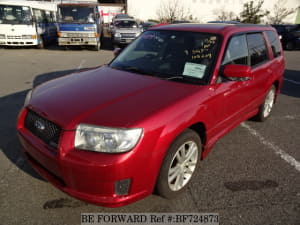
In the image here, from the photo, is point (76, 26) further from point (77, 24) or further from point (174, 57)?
point (174, 57)

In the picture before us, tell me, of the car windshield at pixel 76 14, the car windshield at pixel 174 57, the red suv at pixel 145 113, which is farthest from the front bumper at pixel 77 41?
the car windshield at pixel 174 57

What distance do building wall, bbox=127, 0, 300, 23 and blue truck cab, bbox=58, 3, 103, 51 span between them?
1178 inches

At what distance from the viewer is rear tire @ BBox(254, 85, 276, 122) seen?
4.16m

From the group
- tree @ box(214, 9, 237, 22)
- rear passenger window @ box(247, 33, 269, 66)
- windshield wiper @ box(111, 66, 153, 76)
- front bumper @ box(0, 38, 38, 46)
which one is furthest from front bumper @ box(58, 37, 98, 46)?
tree @ box(214, 9, 237, 22)

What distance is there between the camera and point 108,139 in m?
1.89

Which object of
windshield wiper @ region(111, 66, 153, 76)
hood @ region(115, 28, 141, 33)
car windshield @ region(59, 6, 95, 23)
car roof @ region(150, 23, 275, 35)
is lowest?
windshield wiper @ region(111, 66, 153, 76)

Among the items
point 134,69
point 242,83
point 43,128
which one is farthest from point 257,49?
point 43,128

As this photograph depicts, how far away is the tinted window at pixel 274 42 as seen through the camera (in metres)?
4.12

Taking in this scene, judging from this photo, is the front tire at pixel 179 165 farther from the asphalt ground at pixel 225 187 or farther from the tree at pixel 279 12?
the tree at pixel 279 12

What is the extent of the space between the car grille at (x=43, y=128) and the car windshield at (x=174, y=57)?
1.29 meters

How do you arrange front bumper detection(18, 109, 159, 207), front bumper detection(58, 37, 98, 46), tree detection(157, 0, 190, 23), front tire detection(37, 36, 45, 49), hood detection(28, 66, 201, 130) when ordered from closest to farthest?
front bumper detection(18, 109, 159, 207) < hood detection(28, 66, 201, 130) < front bumper detection(58, 37, 98, 46) < front tire detection(37, 36, 45, 49) < tree detection(157, 0, 190, 23)

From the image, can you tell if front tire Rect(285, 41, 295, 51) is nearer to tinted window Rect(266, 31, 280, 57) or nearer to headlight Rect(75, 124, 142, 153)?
tinted window Rect(266, 31, 280, 57)

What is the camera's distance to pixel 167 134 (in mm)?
2057

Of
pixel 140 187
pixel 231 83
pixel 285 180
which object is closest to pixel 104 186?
pixel 140 187
